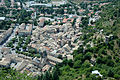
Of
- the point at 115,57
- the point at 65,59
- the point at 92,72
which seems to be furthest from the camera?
the point at 65,59

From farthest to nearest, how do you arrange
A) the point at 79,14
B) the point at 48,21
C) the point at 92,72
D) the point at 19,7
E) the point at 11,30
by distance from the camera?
1. the point at 19,7
2. the point at 79,14
3. the point at 48,21
4. the point at 11,30
5. the point at 92,72

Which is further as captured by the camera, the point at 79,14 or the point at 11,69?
the point at 79,14

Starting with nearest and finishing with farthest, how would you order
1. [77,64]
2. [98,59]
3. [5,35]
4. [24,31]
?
[98,59] < [77,64] < [5,35] < [24,31]

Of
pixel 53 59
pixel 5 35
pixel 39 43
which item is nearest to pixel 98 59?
pixel 53 59

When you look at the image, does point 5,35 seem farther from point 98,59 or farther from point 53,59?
point 98,59

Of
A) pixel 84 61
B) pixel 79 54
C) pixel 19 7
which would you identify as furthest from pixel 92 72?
pixel 19 7

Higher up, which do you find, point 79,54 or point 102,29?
point 102,29

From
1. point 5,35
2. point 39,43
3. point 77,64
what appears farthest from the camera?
point 5,35

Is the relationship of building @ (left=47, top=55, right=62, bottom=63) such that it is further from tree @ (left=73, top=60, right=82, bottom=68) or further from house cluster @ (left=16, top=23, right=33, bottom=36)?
house cluster @ (left=16, top=23, right=33, bottom=36)

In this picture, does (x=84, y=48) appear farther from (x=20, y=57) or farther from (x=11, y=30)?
(x=11, y=30)
